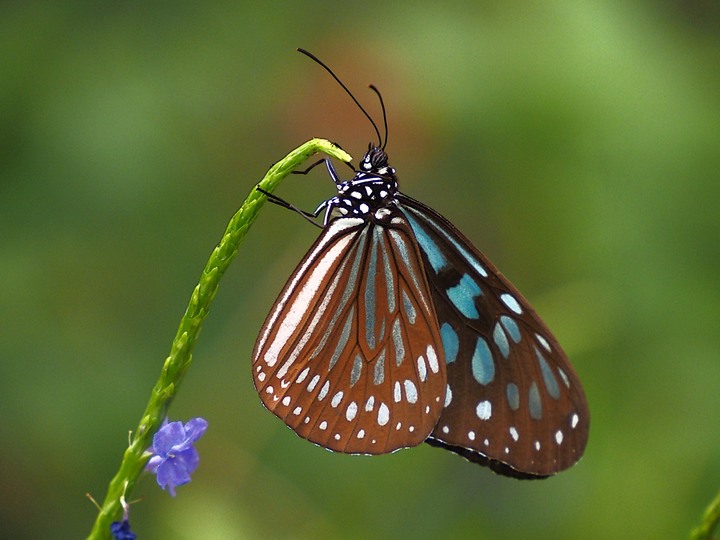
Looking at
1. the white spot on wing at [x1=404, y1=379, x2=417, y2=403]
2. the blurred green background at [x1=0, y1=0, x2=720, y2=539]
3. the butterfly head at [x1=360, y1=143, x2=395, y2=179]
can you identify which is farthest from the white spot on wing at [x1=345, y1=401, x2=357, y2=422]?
the blurred green background at [x1=0, y1=0, x2=720, y2=539]

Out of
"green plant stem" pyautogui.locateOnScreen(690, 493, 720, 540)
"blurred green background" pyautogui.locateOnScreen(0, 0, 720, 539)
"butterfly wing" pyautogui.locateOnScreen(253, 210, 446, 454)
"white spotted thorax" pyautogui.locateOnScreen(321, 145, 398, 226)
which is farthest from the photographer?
"blurred green background" pyautogui.locateOnScreen(0, 0, 720, 539)

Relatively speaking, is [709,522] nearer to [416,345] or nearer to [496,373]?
[496,373]

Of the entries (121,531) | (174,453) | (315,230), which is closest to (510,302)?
(174,453)

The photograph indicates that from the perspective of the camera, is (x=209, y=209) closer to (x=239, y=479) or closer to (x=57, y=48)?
(x=57, y=48)

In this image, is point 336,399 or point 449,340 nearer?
point 336,399

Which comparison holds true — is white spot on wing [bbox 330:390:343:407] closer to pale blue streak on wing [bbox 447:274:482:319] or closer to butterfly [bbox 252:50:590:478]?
butterfly [bbox 252:50:590:478]

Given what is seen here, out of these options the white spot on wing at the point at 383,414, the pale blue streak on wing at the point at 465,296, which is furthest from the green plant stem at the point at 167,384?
the pale blue streak on wing at the point at 465,296
